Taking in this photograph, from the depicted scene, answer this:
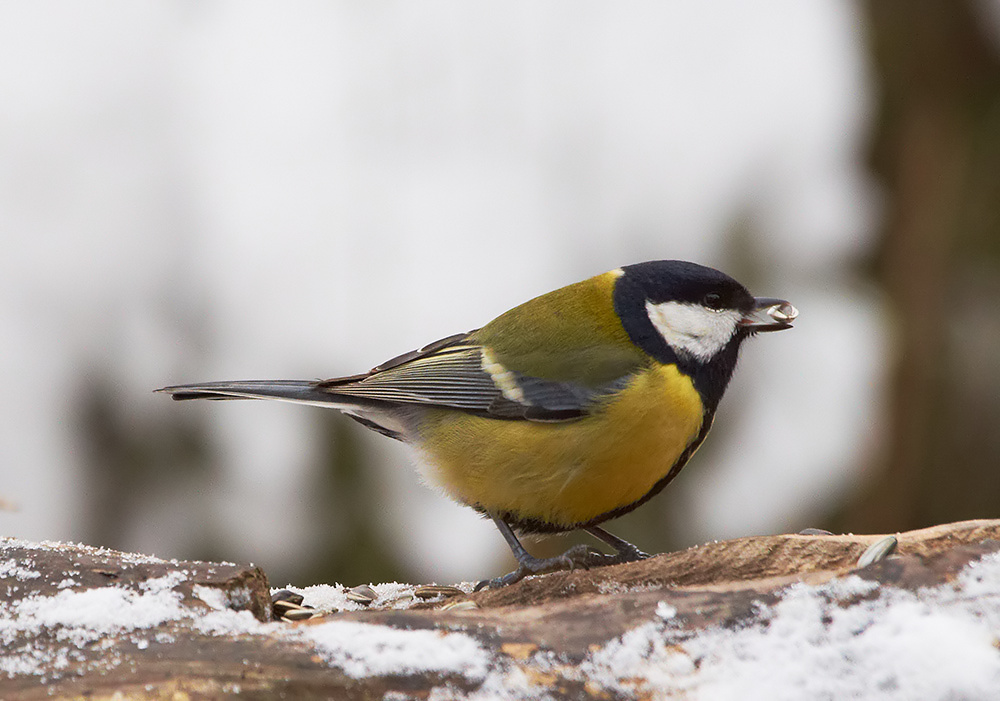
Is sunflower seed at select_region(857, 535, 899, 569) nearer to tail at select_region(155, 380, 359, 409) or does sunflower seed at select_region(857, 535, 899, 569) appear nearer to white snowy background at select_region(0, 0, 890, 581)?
tail at select_region(155, 380, 359, 409)

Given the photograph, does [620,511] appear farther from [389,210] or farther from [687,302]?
[389,210]

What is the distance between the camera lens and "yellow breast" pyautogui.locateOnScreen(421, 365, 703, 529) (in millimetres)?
2520

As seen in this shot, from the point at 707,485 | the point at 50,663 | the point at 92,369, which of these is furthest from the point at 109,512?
the point at 50,663

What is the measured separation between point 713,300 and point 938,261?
7.54 ft

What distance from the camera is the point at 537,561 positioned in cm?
264

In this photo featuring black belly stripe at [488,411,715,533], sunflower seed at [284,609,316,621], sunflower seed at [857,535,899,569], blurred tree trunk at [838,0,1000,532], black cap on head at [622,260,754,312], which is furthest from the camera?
blurred tree trunk at [838,0,1000,532]

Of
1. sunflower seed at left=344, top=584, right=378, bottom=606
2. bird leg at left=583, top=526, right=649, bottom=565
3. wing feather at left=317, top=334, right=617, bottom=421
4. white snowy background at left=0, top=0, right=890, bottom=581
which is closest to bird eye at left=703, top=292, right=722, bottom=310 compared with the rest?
wing feather at left=317, top=334, right=617, bottom=421

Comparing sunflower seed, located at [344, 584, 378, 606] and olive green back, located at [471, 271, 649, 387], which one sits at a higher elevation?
olive green back, located at [471, 271, 649, 387]

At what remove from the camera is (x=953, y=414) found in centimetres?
456

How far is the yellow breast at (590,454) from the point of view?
252 centimetres

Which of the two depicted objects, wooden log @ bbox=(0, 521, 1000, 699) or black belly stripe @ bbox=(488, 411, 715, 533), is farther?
black belly stripe @ bbox=(488, 411, 715, 533)

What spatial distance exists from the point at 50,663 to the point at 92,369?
9.66ft

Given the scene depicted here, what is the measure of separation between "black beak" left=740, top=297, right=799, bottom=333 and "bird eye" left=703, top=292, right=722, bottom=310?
0.29 feet

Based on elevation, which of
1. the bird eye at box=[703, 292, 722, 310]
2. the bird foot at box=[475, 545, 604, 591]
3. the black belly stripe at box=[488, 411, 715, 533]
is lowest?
the bird foot at box=[475, 545, 604, 591]
